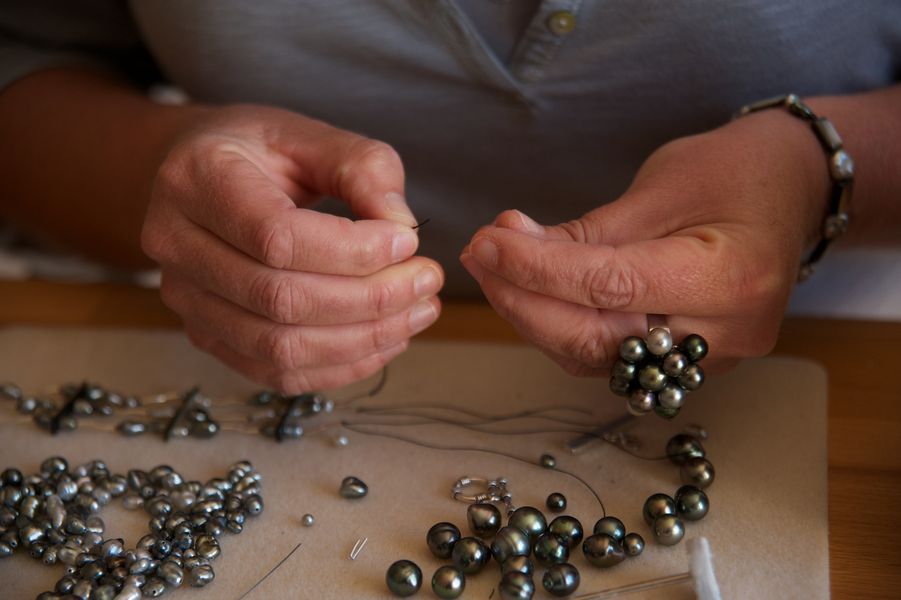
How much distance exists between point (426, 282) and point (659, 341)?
23 centimetres

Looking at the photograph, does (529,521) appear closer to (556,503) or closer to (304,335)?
(556,503)

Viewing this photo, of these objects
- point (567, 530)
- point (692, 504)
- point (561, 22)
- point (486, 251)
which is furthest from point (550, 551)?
point (561, 22)

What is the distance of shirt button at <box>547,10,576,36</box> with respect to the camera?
0.97m

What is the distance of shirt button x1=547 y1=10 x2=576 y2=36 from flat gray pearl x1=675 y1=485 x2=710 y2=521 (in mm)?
536

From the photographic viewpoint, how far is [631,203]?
77 centimetres

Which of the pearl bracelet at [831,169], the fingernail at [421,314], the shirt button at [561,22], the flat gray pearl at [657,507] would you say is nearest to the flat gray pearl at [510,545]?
the flat gray pearl at [657,507]

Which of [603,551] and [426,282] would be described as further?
[426,282]

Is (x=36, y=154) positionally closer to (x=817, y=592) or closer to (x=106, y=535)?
(x=106, y=535)

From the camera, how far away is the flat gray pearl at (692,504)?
75cm

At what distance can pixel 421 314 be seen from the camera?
0.85m

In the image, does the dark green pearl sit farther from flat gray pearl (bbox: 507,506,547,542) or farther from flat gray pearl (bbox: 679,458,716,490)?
flat gray pearl (bbox: 679,458,716,490)

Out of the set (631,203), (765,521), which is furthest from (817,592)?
(631,203)

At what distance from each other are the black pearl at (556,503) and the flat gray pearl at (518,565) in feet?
0.25

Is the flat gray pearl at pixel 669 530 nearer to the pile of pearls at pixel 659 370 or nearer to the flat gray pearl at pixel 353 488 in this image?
the pile of pearls at pixel 659 370
